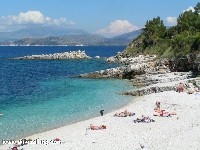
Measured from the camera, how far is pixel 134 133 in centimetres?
2923

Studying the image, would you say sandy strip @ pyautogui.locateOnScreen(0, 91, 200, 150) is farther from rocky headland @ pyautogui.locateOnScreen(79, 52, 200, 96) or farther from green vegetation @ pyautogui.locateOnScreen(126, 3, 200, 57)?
green vegetation @ pyautogui.locateOnScreen(126, 3, 200, 57)

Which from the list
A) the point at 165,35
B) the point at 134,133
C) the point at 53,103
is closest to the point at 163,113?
the point at 134,133

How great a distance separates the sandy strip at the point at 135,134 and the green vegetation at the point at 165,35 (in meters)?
46.7

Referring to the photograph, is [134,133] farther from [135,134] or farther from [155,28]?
[155,28]

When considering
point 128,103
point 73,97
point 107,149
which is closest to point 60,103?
point 73,97

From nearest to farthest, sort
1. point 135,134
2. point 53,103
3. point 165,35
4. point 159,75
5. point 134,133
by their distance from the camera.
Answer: point 135,134, point 134,133, point 53,103, point 159,75, point 165,35

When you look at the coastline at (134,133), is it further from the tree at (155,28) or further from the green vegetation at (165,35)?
the tree at (155,28)

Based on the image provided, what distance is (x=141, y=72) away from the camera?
6850 centimetres

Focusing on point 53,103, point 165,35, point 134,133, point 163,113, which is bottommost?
point 53,103

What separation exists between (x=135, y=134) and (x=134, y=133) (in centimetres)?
36

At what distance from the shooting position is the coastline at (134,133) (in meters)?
25.9

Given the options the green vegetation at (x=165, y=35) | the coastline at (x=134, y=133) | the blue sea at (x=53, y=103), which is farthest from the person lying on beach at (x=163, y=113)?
the green vegetation at (x=165, y=35)

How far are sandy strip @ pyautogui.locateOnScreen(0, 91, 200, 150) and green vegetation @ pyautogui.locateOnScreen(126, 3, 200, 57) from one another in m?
46.7

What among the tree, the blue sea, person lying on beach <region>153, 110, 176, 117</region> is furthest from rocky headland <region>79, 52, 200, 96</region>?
the tree
